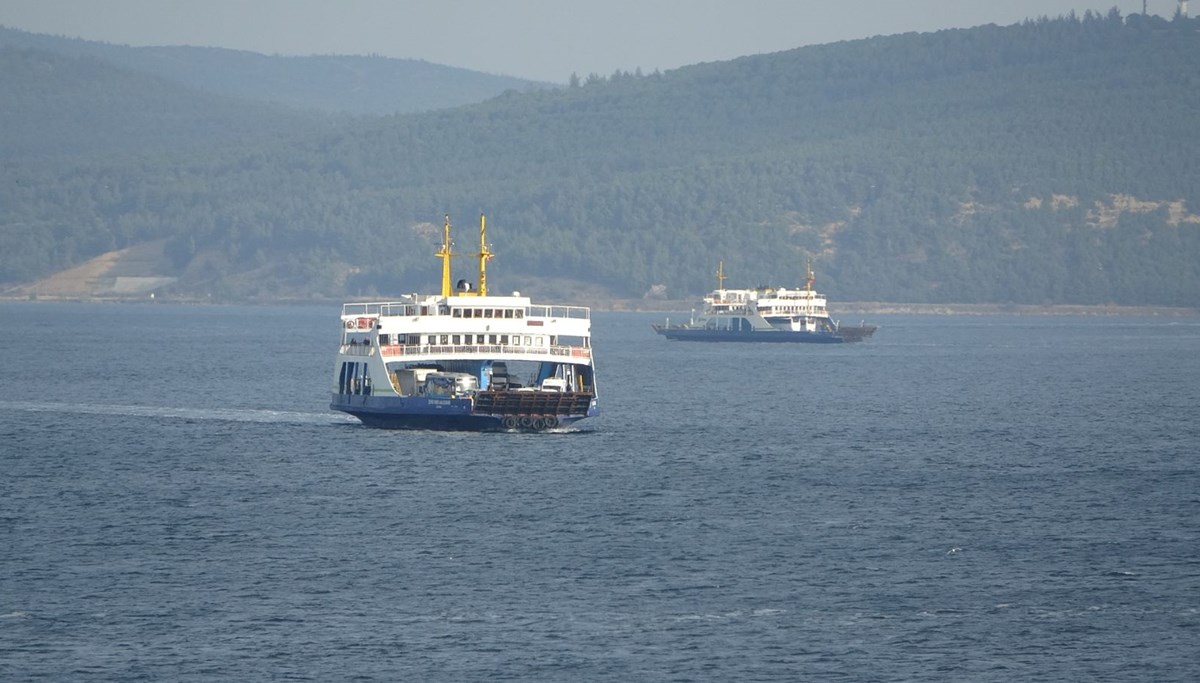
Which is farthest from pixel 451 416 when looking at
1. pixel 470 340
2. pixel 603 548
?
pixel 603 548

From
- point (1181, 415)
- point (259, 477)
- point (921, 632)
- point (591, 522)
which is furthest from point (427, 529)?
point (1181, 415)

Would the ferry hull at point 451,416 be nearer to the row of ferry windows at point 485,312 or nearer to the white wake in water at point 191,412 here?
the row of ferry windows at point 485,312

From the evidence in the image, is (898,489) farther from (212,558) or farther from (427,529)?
(212,558)

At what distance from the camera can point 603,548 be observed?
2506 inches

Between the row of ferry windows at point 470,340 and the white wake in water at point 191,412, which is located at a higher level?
the row of ferry windows at point 470,340

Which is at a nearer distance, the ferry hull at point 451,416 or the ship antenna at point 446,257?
the ferry hull at point 451,416

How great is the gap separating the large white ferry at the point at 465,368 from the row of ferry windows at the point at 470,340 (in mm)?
45

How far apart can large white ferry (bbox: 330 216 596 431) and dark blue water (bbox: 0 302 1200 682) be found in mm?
1288

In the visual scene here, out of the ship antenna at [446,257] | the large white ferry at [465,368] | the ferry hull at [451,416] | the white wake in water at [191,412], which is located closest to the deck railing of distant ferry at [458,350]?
the large white ferry at [465,368]

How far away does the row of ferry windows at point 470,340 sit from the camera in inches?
3681

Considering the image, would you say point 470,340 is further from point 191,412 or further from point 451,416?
point 191,412

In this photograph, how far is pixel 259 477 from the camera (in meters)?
80.8

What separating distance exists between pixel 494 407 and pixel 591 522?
73.0 feet

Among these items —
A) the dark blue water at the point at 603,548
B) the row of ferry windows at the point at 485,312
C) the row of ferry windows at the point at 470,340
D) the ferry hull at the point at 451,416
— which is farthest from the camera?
the row of ferry windows at the point at 485,312
